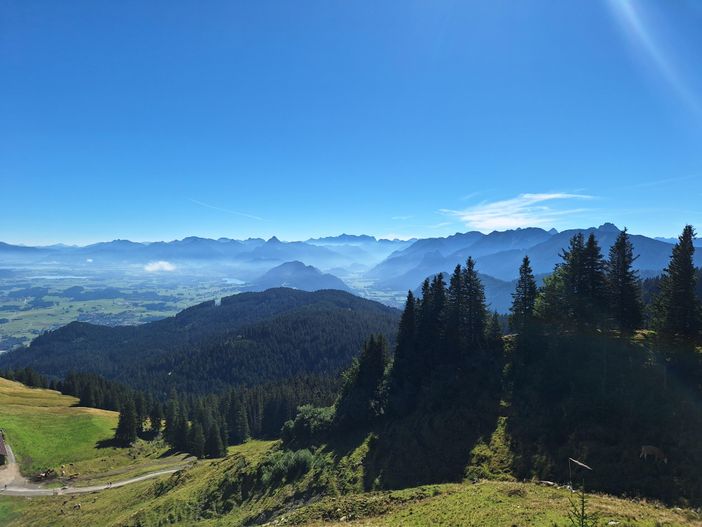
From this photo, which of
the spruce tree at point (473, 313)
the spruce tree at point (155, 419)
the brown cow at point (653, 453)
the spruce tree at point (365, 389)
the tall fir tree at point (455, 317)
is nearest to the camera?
the brown cow at point (653, 453)

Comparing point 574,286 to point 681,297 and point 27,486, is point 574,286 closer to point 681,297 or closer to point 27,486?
point 681,297

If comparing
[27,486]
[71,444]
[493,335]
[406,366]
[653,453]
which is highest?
[493,335]

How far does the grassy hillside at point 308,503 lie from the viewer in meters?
22.5

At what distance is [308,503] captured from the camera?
38.3 m

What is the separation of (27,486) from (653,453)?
95.2 m

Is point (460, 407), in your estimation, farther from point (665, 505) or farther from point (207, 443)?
point (207, 443)

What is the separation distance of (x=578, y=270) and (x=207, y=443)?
296 feet

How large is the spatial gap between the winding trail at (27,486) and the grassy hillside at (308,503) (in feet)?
9.40

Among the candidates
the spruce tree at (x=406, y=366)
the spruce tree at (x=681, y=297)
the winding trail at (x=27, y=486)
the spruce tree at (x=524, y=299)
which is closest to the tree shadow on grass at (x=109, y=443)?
the winding trail at (x=27, y=486)

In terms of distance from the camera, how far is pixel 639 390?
38469mm

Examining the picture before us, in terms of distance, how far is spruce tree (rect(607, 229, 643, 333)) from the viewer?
51.3m

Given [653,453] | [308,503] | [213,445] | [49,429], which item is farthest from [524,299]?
[49,429]

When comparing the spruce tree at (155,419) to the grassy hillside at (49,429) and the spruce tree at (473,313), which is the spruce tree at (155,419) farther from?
the spruce tree at (473,313)

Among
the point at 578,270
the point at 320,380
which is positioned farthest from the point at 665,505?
the point at 320,380
